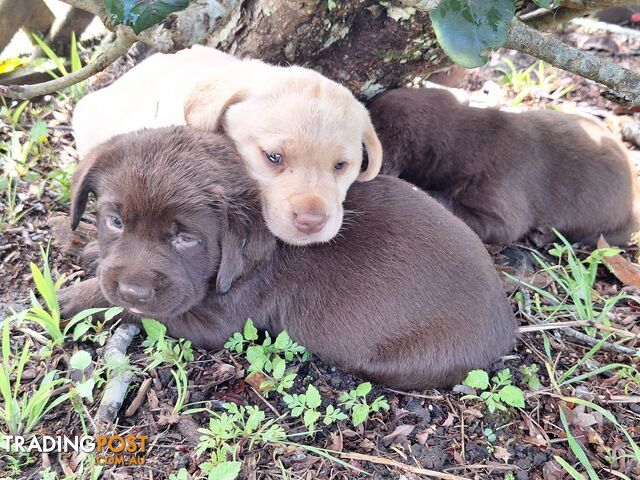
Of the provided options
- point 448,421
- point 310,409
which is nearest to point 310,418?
point 310,409

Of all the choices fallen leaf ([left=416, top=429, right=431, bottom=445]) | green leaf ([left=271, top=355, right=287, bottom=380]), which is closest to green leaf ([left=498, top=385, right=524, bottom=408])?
fallen leaf ([left=416, top=429, right=431, bottom=445])

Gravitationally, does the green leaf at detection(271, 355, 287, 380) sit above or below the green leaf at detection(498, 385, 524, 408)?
above

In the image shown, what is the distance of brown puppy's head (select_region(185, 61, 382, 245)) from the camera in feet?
11.0

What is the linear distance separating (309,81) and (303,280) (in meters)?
1.10

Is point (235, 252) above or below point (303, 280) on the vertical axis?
above

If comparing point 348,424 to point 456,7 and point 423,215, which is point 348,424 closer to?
point 423,215

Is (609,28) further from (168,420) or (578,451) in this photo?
(168,420)

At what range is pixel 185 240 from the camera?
312cm

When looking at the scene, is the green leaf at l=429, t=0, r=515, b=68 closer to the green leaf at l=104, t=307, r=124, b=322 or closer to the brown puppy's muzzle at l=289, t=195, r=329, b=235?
the brown puppy's muzzle at l=289, t=195, r=329, b=235

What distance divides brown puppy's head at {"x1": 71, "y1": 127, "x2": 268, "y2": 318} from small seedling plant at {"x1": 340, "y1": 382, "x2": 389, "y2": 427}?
32.5 inches

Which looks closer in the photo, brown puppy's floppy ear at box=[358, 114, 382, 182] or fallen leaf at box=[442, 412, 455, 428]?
fallen leaf at box=[442, 412, 455, 428]

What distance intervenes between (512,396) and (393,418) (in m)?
0.61

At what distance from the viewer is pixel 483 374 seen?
331 centimetres

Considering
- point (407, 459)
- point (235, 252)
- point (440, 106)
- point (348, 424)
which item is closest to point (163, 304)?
point (235, 252)
